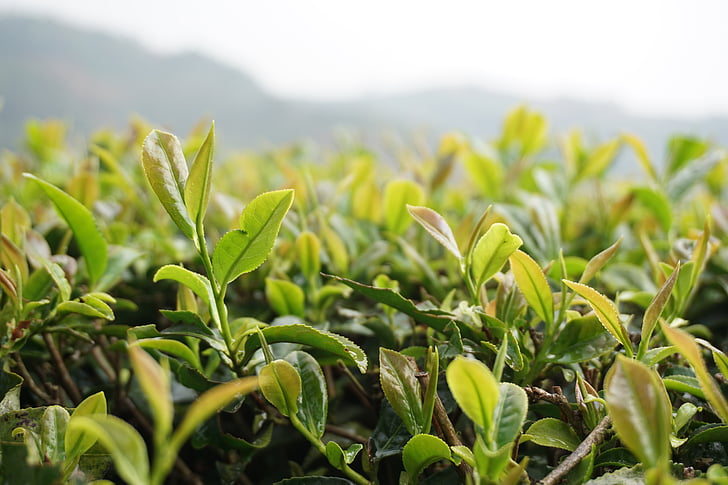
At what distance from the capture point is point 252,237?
0.52m

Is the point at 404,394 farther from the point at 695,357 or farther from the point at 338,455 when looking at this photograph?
the point at 695,357

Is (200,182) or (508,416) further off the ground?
(200,182)

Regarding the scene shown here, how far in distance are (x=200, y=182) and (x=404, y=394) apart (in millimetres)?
286

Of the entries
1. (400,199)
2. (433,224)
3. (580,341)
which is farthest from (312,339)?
(400,199)

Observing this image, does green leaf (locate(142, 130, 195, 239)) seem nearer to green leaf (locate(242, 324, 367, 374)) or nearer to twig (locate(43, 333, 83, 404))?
green leaf (locate(242, 324, 367, 374))

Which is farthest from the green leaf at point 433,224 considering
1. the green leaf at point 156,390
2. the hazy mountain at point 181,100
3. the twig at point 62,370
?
the hazy mountain at point 181,100

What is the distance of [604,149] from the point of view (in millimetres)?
1171

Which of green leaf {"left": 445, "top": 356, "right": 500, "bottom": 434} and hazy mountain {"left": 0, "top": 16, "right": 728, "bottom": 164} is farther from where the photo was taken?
hazy mountain {"left": 0, "top": 16, "right": 728, "bottom": 164}

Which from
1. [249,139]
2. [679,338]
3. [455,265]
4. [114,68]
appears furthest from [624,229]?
[114,68]

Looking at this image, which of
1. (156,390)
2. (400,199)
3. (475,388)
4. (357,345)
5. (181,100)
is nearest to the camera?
(156,390)

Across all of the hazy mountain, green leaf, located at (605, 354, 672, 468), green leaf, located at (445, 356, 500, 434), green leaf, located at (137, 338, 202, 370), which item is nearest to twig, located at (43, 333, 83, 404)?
green leaf, located at (137, 338, 202, 370)

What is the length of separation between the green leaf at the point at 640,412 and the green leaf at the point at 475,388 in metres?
0.09

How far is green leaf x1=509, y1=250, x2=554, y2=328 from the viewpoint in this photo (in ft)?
1.90

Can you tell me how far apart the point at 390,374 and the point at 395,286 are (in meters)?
0.20
